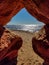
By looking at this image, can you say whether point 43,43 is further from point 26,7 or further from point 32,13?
point 26,7

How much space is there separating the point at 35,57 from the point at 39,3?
11.1ft

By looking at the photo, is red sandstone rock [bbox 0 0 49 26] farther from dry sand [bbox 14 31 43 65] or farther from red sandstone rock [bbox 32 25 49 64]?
dry sand [bbox 14 31 43 65]

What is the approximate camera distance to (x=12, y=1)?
5707 millimetres

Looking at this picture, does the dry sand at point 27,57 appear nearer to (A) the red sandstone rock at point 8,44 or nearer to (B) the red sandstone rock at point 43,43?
(A) the red sandstone rock at point 8,44

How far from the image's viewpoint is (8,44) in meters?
6.25

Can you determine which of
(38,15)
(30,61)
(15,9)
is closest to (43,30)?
(38,15)

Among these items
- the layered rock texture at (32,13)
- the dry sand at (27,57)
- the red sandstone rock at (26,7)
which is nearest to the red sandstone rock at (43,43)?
the layered rock texture at (32,13)

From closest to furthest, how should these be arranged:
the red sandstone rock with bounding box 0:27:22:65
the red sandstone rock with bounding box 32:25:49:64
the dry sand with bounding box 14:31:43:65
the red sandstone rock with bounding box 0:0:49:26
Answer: the red sandstone rock with bounding box 0:0:49:26 < the red sandstone rock with bounding box 0:27:22:65 < the red sandstone rock with bounding box 32:25:49:64 < the dry sand with bounding box 14:31:43:65

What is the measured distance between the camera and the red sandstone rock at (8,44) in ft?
20.1

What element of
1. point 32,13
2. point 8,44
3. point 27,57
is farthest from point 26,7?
point 27,57

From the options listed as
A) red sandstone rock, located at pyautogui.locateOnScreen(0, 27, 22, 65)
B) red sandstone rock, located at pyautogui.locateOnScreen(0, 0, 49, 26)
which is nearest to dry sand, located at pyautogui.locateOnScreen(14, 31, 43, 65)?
red sandstone rock, located at pyautogui.locateOnScreen(0, 27, 22, 65)

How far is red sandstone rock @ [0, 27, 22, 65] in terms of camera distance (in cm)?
611

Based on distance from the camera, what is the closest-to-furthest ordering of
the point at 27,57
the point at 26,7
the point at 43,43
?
the point at 26,7, the point at 43,43, the point at 27,57

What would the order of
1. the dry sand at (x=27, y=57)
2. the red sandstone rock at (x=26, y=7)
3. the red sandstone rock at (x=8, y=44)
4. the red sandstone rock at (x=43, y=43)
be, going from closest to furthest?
the red sandstone rock at (x=26, y=7) → the red sandstone rock at (x=8, y=44) → the red sandstone rock at (x=43, y=43) → the dry sand at (x=27, y=57)
